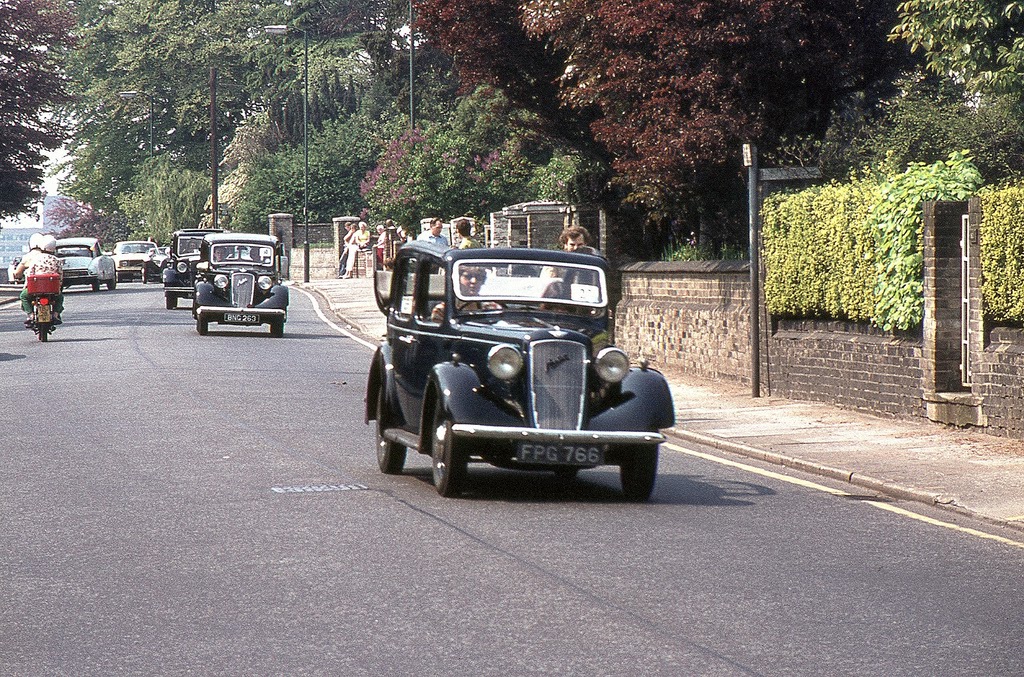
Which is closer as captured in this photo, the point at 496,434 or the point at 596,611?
the point at 596,611

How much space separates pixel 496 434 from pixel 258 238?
74.1 feet

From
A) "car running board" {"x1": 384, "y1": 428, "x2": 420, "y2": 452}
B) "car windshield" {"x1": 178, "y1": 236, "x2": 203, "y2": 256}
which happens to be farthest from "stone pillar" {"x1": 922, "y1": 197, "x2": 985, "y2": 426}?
Result: "car windshield" {"x1": 178, "y1": 236, "x2": 203, "y2": 256}

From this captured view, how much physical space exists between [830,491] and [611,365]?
1971 millimetres

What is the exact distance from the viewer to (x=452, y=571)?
8641mm

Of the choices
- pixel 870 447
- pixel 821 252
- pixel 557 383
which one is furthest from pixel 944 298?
pixel 557 383

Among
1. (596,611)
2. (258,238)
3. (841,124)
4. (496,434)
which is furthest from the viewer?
(258,238)

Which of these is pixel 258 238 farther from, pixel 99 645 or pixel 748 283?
pixel 99 645

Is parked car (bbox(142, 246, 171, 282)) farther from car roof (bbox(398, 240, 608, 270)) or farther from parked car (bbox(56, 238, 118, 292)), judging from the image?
car roof (bbox(398, 240, 608, 270))

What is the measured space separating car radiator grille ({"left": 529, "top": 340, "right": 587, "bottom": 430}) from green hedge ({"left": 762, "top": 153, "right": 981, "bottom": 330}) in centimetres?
584

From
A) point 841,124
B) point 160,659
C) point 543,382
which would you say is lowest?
point 160,659

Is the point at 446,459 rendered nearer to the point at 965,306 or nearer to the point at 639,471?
the point at 639,471

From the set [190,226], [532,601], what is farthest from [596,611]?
[190,226]

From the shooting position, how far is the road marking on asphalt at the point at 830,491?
10008 mm

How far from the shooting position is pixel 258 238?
32750 millimetres
